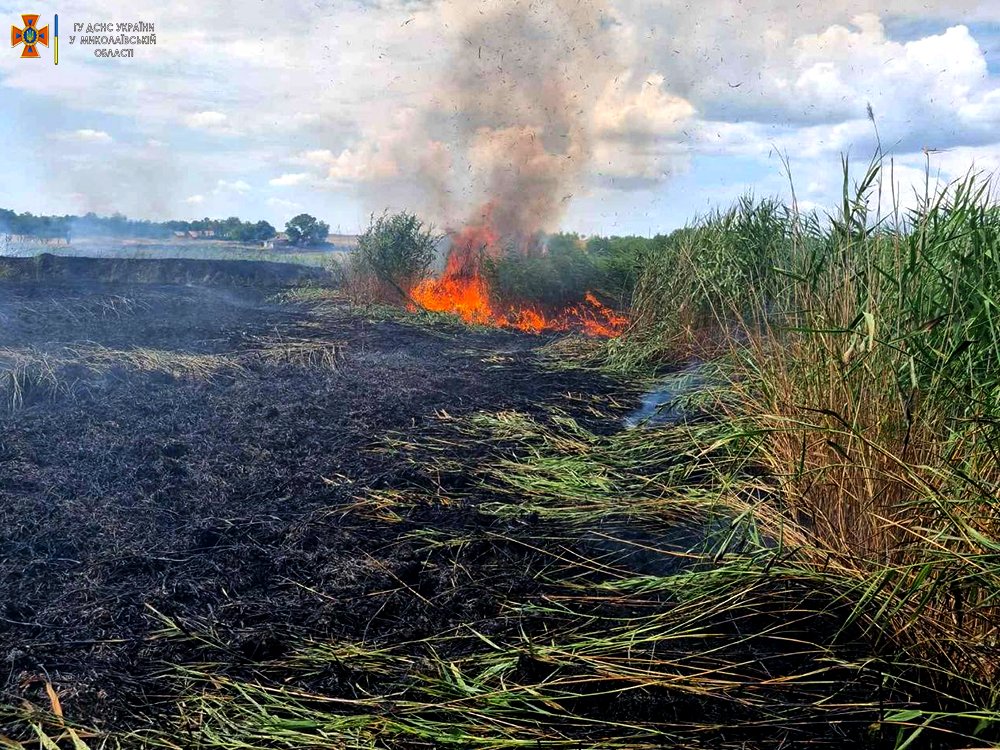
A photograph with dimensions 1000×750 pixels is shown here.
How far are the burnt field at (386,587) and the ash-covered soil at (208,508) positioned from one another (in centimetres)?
2

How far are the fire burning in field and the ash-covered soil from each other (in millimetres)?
3868

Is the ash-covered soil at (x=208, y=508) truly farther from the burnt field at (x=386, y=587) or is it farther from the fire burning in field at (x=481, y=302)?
the fire burning in field at (x=481, y=302)

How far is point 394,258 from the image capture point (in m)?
13.6

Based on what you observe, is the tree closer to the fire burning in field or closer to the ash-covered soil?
the fire burning in field

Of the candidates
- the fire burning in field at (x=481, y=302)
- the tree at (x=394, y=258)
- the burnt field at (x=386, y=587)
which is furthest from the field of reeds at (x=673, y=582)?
the tree at (x=394, y=258)

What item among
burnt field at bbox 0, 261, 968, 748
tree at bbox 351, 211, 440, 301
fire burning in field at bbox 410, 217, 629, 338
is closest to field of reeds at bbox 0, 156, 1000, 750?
burnt field at bbox 0, 261, 968, 748

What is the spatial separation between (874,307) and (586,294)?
32.2 feet

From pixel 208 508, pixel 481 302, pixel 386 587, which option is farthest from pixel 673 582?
pixel 481 302

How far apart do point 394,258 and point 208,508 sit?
1012 centimetres

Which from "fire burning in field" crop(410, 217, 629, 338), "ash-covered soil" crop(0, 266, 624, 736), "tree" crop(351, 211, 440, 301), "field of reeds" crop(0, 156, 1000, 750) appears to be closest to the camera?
"field of reeds" crop(0, 156, 1000, 750)

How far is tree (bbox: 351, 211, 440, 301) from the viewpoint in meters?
13.6

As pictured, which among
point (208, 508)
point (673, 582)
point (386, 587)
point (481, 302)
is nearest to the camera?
point (673, 582)

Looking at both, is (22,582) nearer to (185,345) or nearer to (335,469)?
(335,469)

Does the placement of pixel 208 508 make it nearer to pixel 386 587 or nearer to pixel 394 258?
pixel 386 587
